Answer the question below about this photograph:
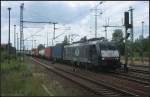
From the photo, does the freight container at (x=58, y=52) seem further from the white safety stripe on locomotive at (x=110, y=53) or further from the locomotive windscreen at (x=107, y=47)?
the white safety stripe on locomotive at (x=110, y=53)

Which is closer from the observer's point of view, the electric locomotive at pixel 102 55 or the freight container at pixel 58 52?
the electric locomotive at pixel 102 55

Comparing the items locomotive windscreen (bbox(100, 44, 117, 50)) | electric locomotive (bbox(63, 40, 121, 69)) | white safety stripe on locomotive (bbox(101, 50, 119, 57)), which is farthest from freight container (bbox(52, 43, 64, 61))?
white safety stripe on locomotive (bbox(101, 50, 119, 57))

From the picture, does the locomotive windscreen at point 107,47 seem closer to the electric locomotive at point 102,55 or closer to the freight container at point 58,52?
the electric locomotive at point 102,55

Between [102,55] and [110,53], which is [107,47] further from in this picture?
[102,55]

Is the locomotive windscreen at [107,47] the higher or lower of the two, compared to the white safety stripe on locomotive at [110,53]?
higher

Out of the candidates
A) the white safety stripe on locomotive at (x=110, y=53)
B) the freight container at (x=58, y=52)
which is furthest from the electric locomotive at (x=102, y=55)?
the freight container at (x=58, y=52)

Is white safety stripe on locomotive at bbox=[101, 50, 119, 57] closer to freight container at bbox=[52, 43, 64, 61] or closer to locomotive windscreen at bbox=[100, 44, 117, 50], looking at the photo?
locomotive windscreen at bbox=[100, 44, 117, 50]

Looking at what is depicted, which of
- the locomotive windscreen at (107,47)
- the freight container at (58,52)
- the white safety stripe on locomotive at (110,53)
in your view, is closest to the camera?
the white safety stripe on locomotive at (110,53)

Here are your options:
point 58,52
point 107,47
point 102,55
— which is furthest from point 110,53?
point 58,52

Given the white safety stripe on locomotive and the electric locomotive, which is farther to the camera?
the white safety stripe on locomotive

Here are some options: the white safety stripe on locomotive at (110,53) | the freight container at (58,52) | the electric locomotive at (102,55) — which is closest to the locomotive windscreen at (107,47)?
the electric locomotive at (102,55)

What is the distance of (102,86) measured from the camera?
2217cm

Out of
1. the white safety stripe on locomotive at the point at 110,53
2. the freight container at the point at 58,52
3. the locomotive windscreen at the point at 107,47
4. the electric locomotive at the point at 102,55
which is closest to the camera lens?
the electric locomotive at the point at 102,55

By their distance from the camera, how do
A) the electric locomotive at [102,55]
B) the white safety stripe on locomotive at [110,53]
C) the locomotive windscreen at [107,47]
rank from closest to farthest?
the electric locomotive at [102,55] → the white safety stripe on locomotive at [110,53] → the locomotive windscreen at [107,47]
